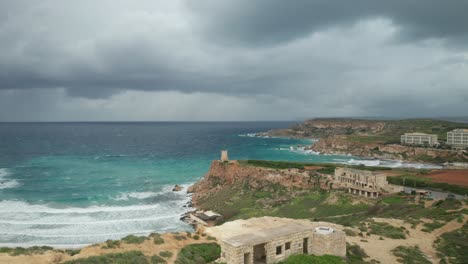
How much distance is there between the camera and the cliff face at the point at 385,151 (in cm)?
9486

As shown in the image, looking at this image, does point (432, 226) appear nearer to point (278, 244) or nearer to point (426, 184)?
point (278, 244)

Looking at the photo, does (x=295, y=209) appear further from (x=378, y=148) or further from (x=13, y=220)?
(x=378, y=148)

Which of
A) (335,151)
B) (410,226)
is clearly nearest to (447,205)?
(410,226)

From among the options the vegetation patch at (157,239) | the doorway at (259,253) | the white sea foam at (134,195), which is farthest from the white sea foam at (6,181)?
A: the doorway at (259,253)

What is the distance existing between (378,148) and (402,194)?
7512 cm

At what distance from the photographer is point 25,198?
189 feet

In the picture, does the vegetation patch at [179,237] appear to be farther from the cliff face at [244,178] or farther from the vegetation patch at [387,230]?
the cliff face at [244,178]

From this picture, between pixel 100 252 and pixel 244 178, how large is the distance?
137ft

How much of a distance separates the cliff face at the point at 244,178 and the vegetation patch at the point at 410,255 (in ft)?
95.1

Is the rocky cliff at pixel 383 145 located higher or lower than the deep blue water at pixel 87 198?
higher

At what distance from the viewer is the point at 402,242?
2539cm

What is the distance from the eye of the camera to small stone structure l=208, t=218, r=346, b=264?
17438 millimetres

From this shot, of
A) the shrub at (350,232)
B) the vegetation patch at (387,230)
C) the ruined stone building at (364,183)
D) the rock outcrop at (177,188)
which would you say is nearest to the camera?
the shrub at (350,232)

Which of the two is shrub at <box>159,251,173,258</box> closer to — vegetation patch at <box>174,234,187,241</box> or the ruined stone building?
vegetation patch at <box>174,234,187,241</box>
